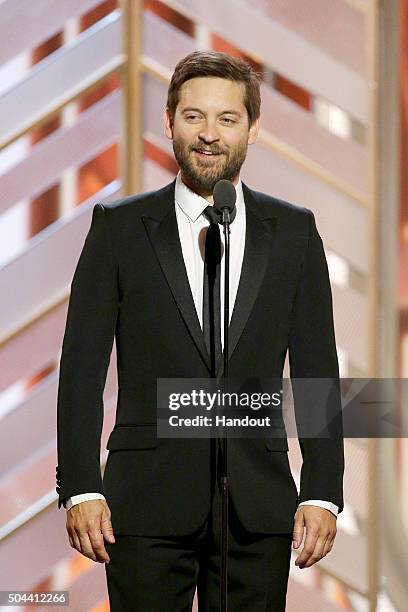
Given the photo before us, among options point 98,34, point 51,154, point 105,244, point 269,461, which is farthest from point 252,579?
point 98,34

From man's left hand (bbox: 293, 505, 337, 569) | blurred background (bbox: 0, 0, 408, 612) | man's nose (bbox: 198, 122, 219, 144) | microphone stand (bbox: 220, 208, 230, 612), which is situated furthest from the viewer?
blurred background (bbox: 0, 0, 408, 612)

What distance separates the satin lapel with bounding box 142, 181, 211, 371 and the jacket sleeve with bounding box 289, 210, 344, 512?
0.19 m

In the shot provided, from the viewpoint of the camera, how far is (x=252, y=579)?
2.05 meters

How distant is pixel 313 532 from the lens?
205 centimetres

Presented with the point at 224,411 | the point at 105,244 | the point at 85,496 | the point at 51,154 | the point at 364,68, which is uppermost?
the point at 364,68

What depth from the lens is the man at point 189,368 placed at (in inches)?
80.7

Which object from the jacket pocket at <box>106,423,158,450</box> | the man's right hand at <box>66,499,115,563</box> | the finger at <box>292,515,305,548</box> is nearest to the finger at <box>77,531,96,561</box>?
the man's right hand at <box>66,499,115,563</box>

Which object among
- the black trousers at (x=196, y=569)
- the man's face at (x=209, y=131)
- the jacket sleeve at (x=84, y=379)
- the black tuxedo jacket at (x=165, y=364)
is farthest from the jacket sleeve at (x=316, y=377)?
the jacket sleeve at (x=84, y=379)

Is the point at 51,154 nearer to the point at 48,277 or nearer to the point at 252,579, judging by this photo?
the point at 48,277

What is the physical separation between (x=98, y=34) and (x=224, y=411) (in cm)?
109

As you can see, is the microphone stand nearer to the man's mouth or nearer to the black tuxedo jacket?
the black tuxedo jacket

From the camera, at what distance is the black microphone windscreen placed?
1.95 m

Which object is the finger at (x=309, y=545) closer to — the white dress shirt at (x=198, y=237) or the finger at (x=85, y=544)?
the white dress shirt at (x=198, y=237)

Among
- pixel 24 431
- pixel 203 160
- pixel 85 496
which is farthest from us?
pixel 24 431
